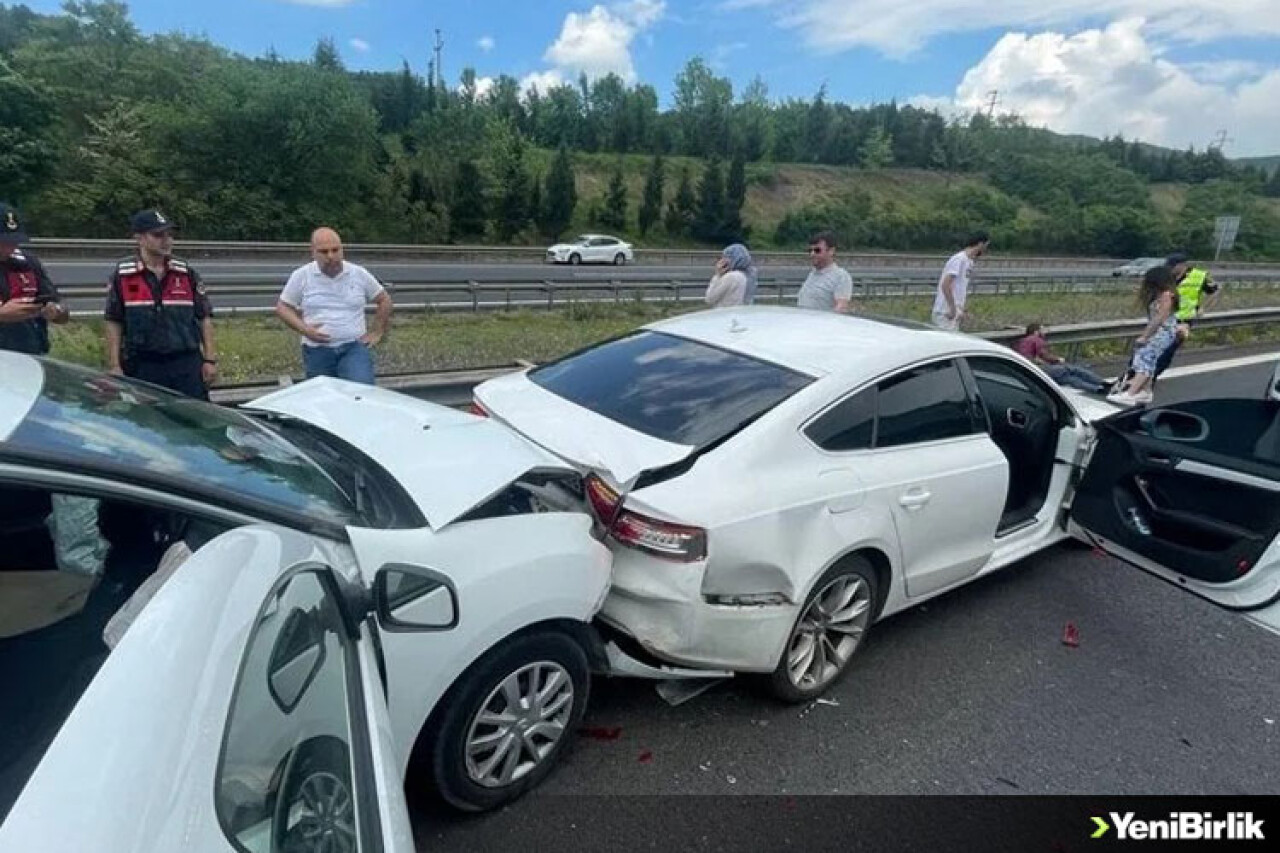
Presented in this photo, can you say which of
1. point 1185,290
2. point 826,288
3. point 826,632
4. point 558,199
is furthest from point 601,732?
point 558,199

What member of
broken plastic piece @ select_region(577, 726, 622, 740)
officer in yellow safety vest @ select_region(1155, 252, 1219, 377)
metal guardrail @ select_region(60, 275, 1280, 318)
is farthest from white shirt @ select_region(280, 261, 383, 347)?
metal guardrail @ select_region(60, 275, 1280, 318)

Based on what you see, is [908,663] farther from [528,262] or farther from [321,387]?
[528,262]

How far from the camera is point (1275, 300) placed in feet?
66.7

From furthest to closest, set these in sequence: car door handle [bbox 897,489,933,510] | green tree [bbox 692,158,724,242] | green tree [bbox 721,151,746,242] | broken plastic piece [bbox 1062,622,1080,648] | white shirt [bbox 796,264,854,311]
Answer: green tree [bbox 721,151,746,242] < green tree [bbox 692,158,724,242] < white shirt [bbox 796,264,854,311] < broken plastic piece [bbox 1062,622,1080,648] < car door handle [bbox 897,489,933,510]

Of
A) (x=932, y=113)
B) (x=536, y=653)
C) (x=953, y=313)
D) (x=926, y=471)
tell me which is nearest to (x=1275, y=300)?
(x=953, y=313)

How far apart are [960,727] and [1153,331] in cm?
562

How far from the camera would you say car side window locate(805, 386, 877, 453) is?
2879 millimetres

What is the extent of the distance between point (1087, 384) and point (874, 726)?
5.12 meters

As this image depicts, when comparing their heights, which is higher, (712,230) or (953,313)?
(712,230)

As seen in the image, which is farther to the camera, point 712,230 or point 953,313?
point 712,230

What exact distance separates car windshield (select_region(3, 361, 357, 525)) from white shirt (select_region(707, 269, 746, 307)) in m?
4.52

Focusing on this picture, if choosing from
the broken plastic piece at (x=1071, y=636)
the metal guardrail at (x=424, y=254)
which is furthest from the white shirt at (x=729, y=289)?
the metal guardrail at (x=424, y=254)

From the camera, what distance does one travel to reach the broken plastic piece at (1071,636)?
349cm

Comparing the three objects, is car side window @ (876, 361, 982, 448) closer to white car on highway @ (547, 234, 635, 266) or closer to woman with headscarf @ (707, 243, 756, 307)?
woman with headscarf @ (707, 243, 756, 307)
